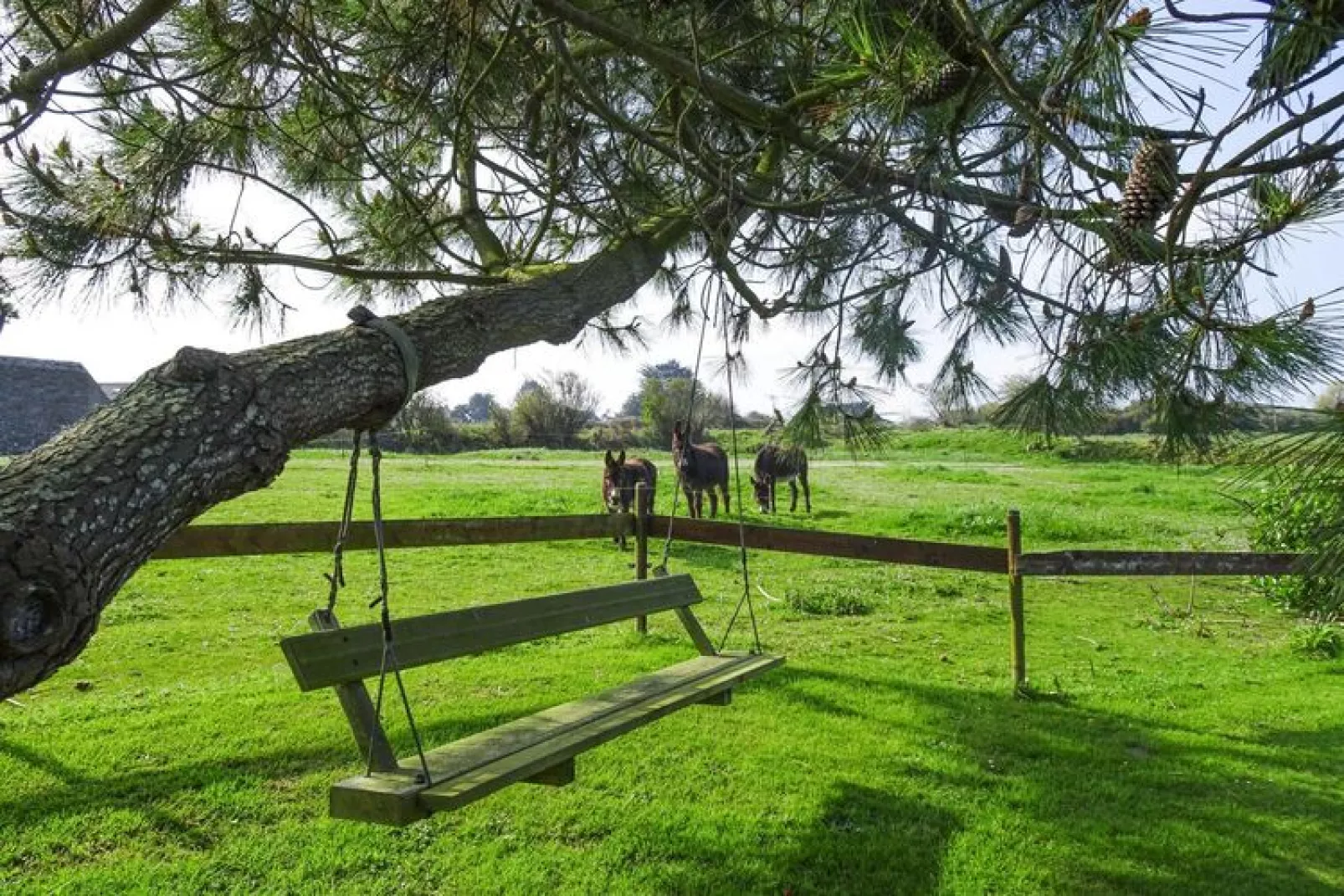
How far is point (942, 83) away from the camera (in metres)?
2.85

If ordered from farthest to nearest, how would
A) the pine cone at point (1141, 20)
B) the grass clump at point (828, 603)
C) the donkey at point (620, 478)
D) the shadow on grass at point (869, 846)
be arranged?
the donkey at point (620, 478) < the grass clump at point (828, 603) < the shadow on grass at point (869, 846) < the pine cone at point (1141, 20)

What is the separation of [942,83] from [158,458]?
244cm

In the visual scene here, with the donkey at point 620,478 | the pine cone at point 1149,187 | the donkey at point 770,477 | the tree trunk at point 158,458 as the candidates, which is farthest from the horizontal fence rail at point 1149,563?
the donkey at point 770,477

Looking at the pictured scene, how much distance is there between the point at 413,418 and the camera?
5.22 meters

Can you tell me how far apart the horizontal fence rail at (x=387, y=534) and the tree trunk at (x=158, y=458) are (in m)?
1.87

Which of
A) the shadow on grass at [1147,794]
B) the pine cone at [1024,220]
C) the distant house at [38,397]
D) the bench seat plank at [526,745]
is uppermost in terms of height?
the distant house at [38,397]

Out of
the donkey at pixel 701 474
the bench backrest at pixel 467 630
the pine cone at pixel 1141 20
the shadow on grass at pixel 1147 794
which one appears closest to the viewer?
the pine cone at pixel 1141 20

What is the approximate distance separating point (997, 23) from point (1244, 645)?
22.8 feet

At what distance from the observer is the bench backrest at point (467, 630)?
9.12ft

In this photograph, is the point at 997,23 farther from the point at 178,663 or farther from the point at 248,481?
the point at 178,663

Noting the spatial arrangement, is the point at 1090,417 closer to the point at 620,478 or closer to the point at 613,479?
the point at 620,478

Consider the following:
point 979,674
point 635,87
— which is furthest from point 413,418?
point 979,674

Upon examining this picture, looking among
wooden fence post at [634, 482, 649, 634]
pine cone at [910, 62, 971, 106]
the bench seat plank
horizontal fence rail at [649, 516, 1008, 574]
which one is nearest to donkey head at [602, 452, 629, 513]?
wooden fence post at [634, 482, 649, 634]

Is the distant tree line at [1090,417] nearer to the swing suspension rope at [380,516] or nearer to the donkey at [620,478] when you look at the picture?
the swing suspension rope at [380,516]
